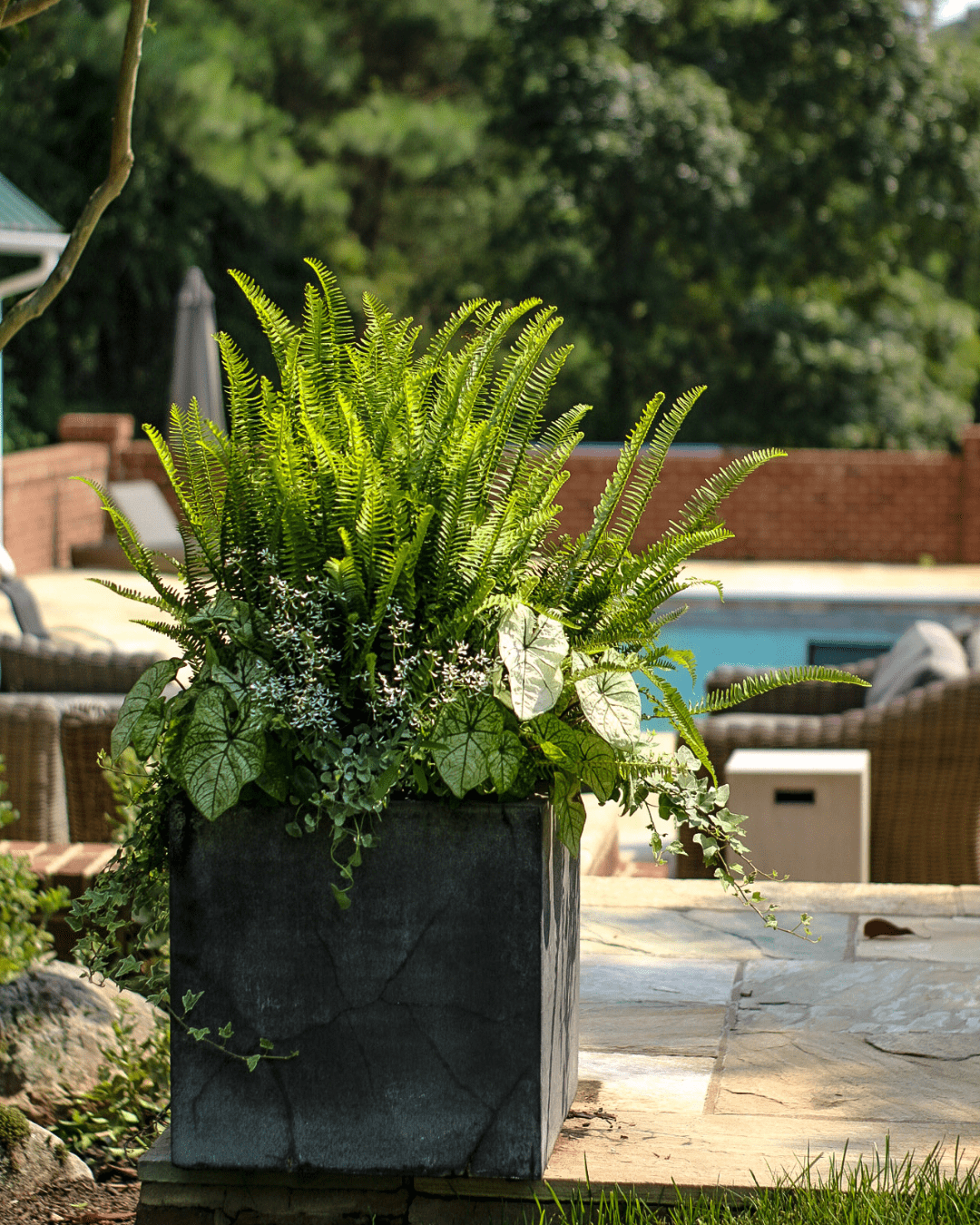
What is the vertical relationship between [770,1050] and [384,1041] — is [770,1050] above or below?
below

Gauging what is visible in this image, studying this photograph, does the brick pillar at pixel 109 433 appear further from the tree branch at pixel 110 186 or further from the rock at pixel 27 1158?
the rock at pixel 27 1158

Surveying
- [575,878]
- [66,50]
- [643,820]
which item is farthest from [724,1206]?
[66,50]

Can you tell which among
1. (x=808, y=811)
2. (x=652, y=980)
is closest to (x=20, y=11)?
(x=652, y=980)

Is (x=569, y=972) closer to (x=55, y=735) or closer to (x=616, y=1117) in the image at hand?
(x=616, y=1117)

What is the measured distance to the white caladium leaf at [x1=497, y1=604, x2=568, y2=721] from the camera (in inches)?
74.7

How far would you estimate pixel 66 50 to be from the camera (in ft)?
58.5

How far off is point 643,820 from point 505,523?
15.4 feet

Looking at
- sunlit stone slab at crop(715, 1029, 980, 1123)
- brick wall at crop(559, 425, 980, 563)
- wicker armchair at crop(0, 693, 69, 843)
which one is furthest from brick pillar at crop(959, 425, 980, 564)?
sunlit stone slab at crop(715, 1029, 980, 1123)

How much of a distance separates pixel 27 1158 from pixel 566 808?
119 cm

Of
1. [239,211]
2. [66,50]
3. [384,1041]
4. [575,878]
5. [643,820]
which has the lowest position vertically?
[643,820]

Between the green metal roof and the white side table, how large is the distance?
7.79 meters

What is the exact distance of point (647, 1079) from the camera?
8.10ft

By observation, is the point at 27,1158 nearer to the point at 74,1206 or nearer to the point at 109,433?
the point at 74,1206

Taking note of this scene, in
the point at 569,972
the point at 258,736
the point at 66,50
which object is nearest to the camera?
the point at 258,736
